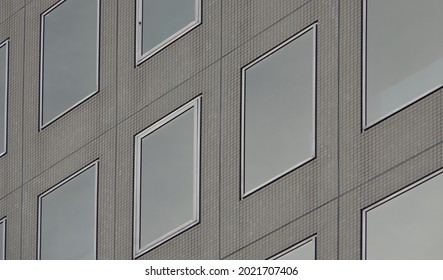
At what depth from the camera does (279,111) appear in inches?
793

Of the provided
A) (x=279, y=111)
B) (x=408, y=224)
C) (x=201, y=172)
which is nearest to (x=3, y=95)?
(x=201, y=172)

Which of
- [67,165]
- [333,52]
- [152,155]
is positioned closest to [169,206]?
[152,155]

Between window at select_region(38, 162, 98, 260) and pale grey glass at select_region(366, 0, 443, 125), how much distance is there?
5.13m

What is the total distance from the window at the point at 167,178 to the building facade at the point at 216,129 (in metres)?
0.02

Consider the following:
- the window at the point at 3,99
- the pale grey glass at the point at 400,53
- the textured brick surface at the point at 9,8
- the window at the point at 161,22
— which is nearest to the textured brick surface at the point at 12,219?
the window at the point at 3,99

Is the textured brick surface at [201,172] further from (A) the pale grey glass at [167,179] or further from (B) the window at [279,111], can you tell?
(B) the window at [279,111]

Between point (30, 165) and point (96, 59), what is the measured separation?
85.5 inches

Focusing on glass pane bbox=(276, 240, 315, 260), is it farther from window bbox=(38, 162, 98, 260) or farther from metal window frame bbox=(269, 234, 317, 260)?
window bbox=(38, 162, 98, 260)

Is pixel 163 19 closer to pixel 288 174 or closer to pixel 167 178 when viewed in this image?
pixel 167 178

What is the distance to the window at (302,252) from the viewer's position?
19.4 m

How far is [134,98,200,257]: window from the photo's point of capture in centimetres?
2070
